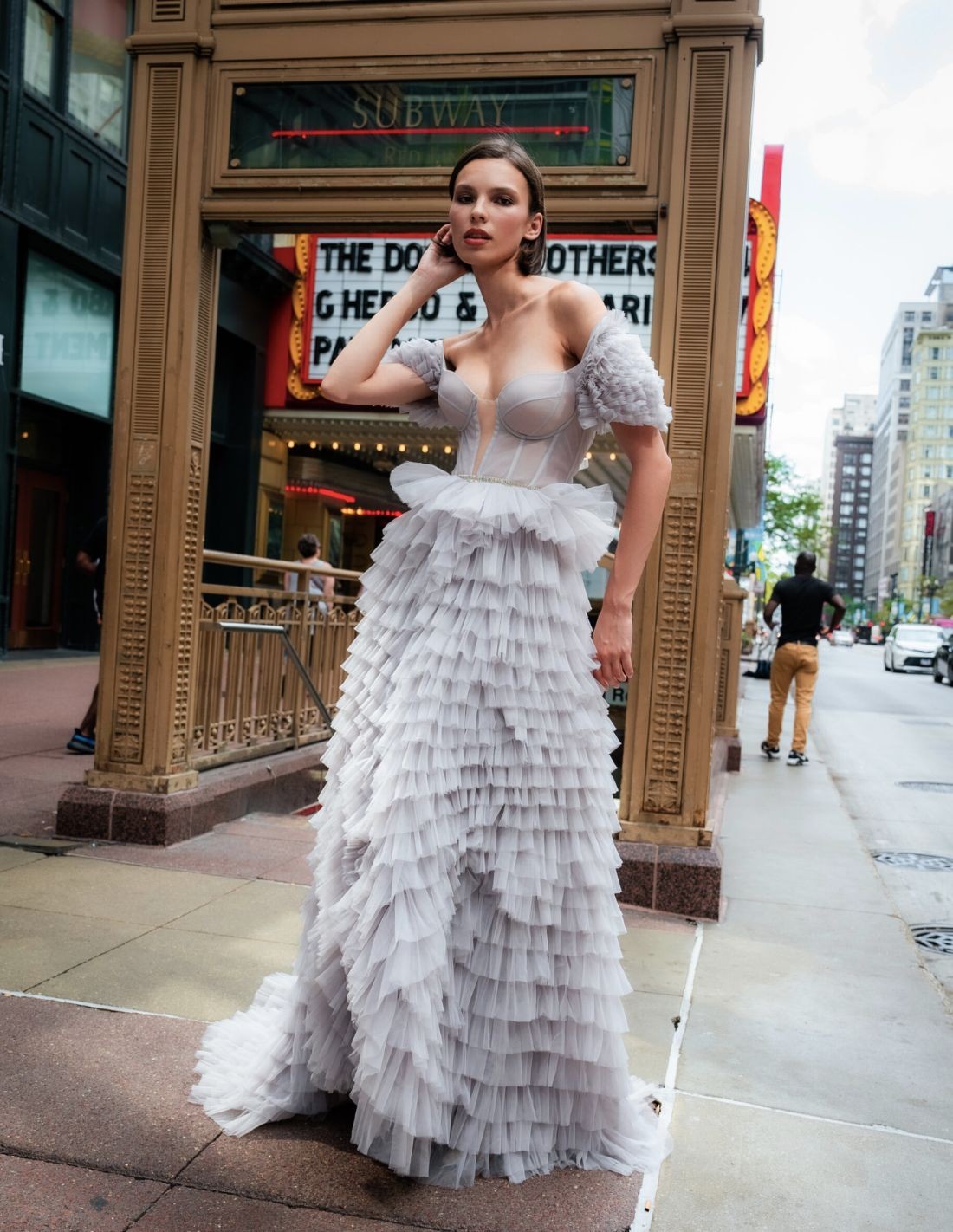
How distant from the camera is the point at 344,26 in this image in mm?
5098

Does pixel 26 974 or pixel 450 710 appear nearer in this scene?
pixel 450 710

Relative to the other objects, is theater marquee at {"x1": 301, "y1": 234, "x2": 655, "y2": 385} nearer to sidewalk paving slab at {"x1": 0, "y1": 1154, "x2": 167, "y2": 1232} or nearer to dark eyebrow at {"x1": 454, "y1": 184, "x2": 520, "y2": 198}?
dark eyebrow at {"x1": 454, "y1": 184, "x2": 520, "y2": 198}

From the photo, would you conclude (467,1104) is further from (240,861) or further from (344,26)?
(344,26)

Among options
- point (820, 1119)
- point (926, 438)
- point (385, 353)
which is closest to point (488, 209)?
point (385, 353)

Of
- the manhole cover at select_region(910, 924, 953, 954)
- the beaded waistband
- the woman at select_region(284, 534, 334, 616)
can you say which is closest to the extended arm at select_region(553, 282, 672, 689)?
the beaded waistband

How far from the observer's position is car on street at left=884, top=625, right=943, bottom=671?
37.8 m

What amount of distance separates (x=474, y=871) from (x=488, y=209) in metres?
1.48

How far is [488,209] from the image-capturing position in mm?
2543

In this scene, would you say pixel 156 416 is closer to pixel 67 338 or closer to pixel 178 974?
pixel 178 974

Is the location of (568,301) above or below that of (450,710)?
above

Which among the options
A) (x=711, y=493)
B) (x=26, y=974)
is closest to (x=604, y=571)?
(x=711, y=493)

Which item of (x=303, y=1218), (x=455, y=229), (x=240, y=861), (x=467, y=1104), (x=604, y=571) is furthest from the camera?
(x=604, y=571)

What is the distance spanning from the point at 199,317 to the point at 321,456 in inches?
581

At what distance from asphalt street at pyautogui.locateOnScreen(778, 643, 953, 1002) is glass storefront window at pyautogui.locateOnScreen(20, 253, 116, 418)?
1039 centimetres
